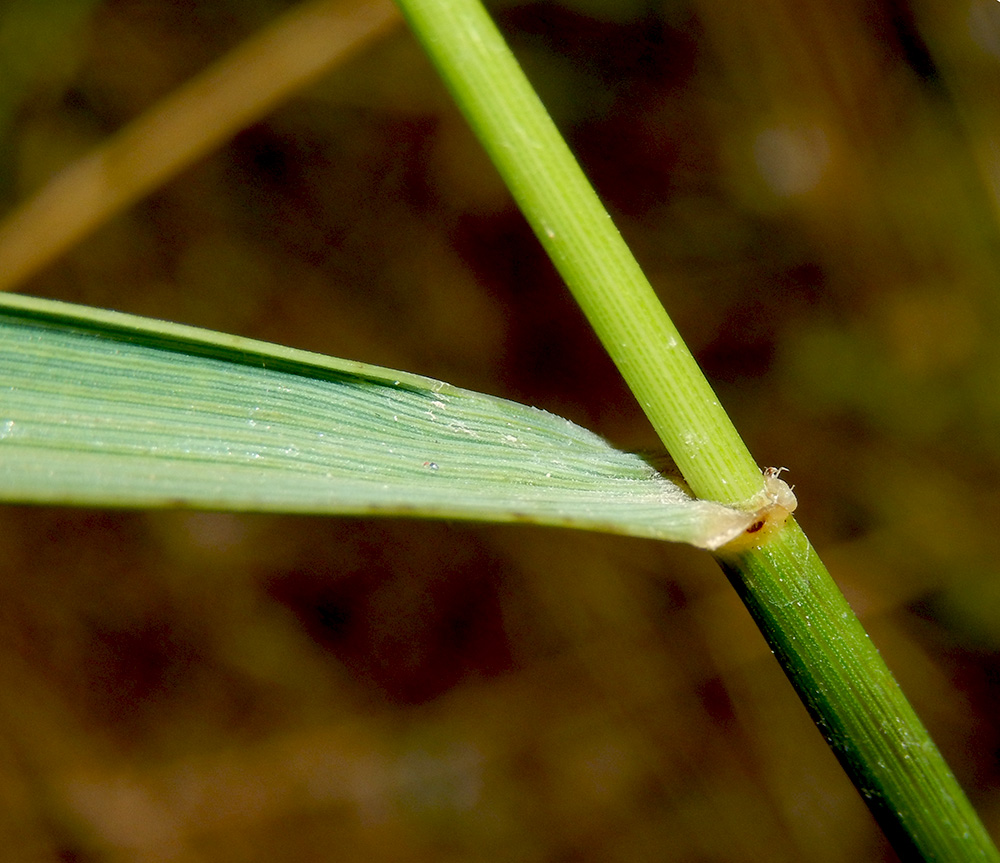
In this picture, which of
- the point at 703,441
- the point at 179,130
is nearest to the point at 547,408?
the point at 179,130

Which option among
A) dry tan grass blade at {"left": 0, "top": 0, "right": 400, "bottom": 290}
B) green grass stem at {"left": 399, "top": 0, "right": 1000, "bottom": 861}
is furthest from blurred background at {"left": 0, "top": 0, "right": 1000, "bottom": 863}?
green grass stem at {"left": 399, "top": 0, "right": 1000, "bottom": 861}

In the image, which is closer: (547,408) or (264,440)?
(264,440)

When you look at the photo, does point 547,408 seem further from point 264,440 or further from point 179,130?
point 264,440

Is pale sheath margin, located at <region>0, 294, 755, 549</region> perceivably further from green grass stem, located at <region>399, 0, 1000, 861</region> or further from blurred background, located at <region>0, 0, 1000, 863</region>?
blurred background, located at <region>0, 0, 1000, 863</region>

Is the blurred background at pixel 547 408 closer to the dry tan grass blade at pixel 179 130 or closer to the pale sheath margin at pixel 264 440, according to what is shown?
the dry tan grass blade at pixel 179 130

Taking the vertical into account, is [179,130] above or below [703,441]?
above

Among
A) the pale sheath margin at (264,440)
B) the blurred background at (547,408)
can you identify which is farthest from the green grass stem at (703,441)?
the blurred background at (547,408)
